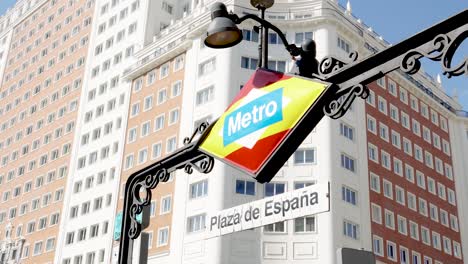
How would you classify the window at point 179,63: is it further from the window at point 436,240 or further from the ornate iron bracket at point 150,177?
the ornate iron bracket at point 150,177

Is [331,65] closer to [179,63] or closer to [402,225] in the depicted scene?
[402,225]

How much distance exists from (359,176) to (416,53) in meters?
43.8

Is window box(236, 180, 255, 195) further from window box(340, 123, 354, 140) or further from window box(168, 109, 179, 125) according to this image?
window box(168, 109, 179, 125)

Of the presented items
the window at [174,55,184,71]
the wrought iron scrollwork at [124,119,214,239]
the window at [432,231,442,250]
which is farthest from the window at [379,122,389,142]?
the wrought iron scrollwork at [124,119,214,239]

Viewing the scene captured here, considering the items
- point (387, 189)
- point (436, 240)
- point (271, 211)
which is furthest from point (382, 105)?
point (271, 211)

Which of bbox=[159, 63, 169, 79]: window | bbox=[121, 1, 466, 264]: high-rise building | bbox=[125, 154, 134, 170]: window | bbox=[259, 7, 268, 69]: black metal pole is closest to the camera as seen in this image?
bbox=[259, 7, 268, 69]: black metal pole

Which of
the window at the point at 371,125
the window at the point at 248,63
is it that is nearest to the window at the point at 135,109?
the window at the point at 248,63

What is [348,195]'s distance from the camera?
46812 millimetres

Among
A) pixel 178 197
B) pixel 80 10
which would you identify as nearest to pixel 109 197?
pixel 178 197

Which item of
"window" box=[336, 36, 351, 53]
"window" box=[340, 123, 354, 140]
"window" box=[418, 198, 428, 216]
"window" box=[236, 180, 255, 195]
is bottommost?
"window" box=[236, 180, 255, 195]

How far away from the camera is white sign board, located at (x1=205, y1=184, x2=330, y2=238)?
371 inches

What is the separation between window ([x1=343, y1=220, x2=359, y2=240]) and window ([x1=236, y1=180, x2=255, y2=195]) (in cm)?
743

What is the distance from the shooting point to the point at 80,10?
76.6m

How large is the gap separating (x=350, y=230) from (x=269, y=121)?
40127 millimetres
